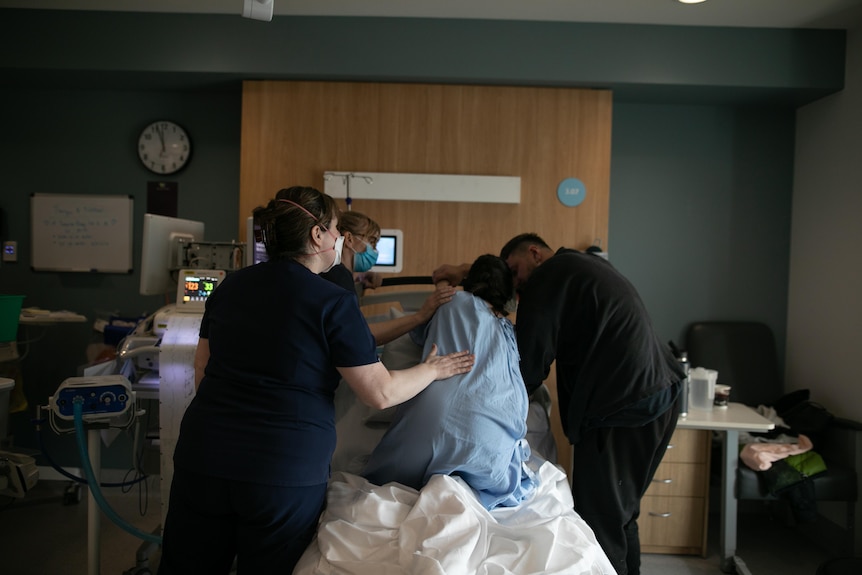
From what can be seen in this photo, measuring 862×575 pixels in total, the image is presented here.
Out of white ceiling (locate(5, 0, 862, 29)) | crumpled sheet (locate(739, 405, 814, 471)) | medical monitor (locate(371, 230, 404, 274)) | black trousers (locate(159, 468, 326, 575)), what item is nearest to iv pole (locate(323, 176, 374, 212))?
medical monitor (locate(371, 230, 404, 274))

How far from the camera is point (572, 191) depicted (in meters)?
3.38

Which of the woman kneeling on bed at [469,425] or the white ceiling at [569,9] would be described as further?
the white ceiling at [569,9]

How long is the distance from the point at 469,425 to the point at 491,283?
1.73 ft

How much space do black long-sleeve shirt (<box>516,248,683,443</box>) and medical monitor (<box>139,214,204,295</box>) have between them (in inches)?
63.0

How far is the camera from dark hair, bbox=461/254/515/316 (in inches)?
78.8

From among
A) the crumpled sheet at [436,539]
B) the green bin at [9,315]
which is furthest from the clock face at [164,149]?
the crumpled sheet at [436,539]

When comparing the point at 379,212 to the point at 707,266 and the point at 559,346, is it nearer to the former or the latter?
the point at 559,346

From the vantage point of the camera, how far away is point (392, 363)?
2.08 m

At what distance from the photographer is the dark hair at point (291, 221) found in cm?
149

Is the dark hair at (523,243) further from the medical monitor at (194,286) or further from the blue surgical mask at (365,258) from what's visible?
the medical monitor at (194,286)

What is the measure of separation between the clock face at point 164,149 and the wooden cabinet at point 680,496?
315 centimetres

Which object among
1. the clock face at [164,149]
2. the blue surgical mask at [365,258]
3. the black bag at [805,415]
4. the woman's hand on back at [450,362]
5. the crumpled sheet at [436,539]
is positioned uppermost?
the clock face at [164,149]

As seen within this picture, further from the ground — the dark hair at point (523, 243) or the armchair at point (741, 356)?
the dark hair at point (523, 243)

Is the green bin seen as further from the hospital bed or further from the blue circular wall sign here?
the blue circular wall sign
